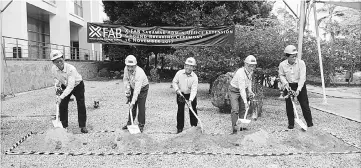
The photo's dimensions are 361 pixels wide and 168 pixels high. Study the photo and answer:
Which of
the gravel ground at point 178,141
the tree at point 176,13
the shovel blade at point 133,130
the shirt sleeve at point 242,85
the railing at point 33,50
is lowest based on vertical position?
the gravel ground at point 178,141

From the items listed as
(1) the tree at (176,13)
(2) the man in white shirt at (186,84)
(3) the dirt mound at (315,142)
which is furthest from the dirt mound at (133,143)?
(1) the tree at (176,13)

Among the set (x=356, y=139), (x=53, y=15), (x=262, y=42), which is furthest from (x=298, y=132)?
(x=53, y=15)

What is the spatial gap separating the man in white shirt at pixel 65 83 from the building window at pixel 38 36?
10.7 metres

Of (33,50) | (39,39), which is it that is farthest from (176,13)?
(39,39)

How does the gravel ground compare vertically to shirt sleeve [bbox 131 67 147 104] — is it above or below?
below

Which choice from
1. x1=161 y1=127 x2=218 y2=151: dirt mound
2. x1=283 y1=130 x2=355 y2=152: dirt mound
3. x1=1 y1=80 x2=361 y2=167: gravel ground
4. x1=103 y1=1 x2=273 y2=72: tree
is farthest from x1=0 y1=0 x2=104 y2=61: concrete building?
x1=283 y1=130 x2=355 y2=152: dirt mound

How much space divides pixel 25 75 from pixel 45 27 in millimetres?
8940

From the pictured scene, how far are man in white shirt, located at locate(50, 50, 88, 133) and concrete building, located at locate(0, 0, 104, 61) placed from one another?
6.80 m

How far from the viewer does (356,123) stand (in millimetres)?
7297

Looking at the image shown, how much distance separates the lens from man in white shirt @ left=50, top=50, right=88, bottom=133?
18.2 ft

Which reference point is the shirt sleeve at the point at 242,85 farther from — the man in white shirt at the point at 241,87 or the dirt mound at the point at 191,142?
the dirt mound at the point at 191,142

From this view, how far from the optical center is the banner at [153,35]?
37.8 feet

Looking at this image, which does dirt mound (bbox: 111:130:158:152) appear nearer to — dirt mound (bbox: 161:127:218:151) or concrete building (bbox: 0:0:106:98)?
dirt mound (bbox: 161:127:218:151)

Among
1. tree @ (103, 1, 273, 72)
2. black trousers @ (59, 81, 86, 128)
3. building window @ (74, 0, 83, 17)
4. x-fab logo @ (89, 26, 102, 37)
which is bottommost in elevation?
black trousers @ (59, 81, 86, 128)
